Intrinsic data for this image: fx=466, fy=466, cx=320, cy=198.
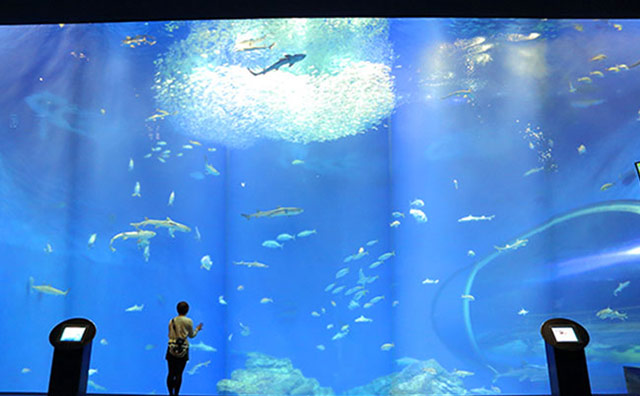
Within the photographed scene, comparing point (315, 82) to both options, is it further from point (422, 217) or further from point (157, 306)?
point (157, 306)

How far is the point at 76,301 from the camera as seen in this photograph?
7266 mm

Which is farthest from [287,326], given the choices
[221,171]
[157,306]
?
[221,171]

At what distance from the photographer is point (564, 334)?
382 centimetres

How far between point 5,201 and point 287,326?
5.01m

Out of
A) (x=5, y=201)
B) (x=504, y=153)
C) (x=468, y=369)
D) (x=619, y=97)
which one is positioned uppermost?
(x=619, y=97)

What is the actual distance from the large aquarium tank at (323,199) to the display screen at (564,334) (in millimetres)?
3372

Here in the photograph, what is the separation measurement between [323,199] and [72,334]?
4365 mm

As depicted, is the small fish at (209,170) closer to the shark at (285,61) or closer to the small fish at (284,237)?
the small fish at (284,237)

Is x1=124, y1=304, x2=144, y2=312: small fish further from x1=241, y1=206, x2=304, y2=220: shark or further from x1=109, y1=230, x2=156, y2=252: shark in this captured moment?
x1=241, y1=206, x2=304, y2=220: shark

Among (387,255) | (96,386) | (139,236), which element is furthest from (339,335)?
(96,386)

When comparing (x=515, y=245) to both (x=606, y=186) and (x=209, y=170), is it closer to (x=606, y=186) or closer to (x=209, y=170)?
(x=606, y=186)

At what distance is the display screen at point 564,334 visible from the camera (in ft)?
12.4

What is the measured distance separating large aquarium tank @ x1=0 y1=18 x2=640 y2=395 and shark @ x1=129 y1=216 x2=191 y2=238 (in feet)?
0.12

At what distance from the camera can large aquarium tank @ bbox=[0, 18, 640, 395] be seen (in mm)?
7121
